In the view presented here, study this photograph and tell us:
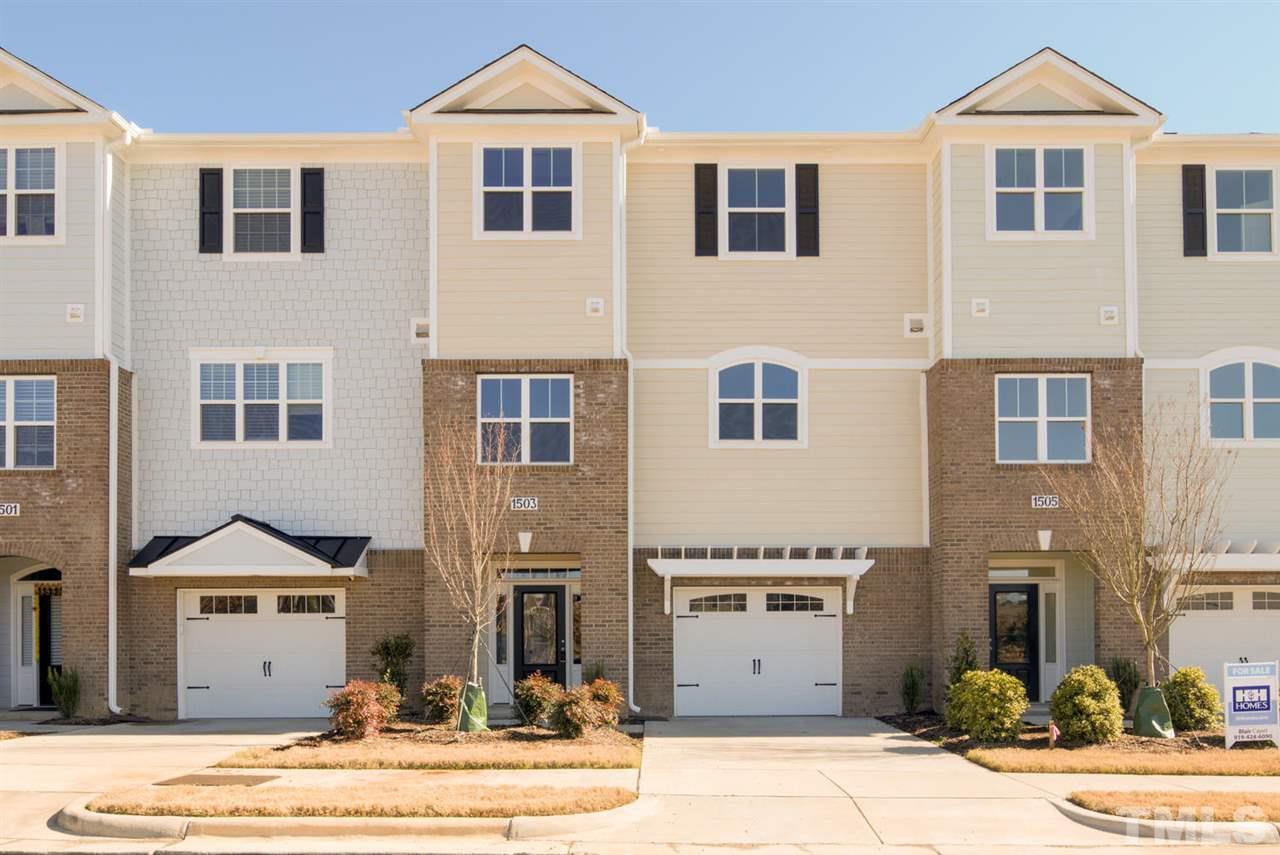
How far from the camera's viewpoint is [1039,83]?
21.4 meters

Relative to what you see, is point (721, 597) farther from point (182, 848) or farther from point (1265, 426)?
point (182, 848)

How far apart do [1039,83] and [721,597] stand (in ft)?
33.1

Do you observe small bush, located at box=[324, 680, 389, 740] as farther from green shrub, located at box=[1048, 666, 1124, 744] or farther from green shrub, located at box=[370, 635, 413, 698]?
green shrub, located at box=[1048, 666, 1124, 744]

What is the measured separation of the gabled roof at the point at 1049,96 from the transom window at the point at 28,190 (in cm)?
1459

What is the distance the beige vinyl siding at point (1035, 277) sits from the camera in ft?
69.1

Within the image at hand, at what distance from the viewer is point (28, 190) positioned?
21.2 metres

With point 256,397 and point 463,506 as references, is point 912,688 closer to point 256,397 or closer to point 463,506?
point 463,506

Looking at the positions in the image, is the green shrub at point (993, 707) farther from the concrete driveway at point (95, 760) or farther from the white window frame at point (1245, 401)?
the concrete driveway at point (95, 760)

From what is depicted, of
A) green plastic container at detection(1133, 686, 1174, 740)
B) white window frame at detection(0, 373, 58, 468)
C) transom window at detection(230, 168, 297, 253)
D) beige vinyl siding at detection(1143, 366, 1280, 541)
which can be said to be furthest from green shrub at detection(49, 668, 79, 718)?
beige vinyl siding at detection(1143, 366, 1280, 541)

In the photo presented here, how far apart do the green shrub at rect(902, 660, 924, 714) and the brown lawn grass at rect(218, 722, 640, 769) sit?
5.18 meters

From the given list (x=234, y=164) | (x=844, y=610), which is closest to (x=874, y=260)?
(x=844, y=610)

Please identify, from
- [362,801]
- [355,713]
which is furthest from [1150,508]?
[362,801]

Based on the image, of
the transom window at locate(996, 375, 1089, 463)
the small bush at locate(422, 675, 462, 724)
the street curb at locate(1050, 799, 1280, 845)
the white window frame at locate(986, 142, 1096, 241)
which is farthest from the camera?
the white window frame at locate(986, 142, 1096, 241)

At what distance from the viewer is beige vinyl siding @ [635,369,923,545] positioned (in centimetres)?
2175
